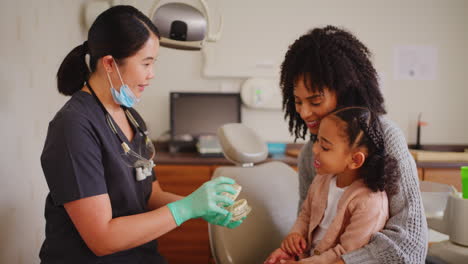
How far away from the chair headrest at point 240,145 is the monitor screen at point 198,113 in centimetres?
128

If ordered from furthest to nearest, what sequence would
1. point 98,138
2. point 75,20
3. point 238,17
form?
1. point 238,17
2. point 75,20
3. point 98,138

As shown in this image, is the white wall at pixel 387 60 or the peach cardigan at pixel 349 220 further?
the white wall at pixel 387 60

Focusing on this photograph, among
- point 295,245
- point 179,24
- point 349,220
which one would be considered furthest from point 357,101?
point 179,24

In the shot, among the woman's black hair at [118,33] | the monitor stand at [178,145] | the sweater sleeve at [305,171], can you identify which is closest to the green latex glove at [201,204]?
the sweater sleeve at [305,171]

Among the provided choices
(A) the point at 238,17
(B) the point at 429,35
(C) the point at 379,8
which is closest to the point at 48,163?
(A) the point at 238,17

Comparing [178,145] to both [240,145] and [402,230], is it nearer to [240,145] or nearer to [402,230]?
[240,145]

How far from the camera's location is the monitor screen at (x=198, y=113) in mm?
2746

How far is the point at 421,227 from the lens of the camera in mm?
952

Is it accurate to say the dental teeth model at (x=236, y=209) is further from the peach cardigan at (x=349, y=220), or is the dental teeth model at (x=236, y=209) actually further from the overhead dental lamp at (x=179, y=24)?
the overhead dental lamp at (x=179, y=24)

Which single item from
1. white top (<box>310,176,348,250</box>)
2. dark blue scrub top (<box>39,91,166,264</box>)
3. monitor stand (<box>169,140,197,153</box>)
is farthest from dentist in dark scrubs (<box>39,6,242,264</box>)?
monitor stand (<box>169,140,197,153</box>)

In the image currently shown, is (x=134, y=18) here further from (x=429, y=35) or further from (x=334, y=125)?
(x=429, y=35)

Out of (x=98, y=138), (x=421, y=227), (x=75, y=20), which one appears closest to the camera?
(x=421, y=227)

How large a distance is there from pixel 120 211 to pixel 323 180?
0.66 meters

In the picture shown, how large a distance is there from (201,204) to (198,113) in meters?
1.70
